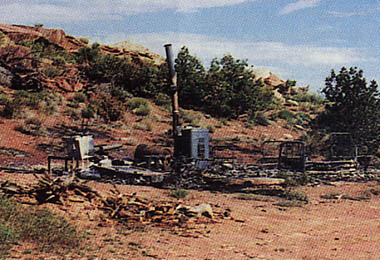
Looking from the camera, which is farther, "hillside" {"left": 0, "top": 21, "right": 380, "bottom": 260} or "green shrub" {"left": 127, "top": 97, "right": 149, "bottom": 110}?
"green shrub" {"left": 127, "top": 97, "right": 149, "bottom": 110}

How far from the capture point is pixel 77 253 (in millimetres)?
5656

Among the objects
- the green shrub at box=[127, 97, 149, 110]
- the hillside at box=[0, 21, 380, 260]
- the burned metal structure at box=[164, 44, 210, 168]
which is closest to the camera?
the hillside at box=[0, 21, 380, 260]

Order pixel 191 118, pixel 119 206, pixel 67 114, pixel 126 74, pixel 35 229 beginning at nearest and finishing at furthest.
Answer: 1. pixel 35 229
2. pixel 119 206
3. pixel 67 114
4. pixel 191 118
5. pixel 126 74

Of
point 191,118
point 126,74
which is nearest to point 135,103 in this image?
point 191,118

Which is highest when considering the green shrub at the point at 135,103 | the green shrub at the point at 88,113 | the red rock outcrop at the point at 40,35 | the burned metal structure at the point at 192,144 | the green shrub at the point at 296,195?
the red rock outcrop at the point at 40,35

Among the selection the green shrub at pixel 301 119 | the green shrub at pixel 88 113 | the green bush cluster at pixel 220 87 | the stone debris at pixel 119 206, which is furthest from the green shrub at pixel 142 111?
the stone debris at pixel 119 206

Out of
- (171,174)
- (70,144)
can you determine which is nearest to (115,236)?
(171,174)

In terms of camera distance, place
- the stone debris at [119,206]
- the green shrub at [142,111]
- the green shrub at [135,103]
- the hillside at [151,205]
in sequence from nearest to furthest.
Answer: the hillside at [151,205]
the stone debris at [119,206]
the green shrub at [142,111]
the green shrub at [135,103]

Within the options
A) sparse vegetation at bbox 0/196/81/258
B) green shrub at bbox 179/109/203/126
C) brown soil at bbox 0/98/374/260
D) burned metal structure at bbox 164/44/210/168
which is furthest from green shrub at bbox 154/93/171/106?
sparse vegetation at bbox 0/196/81/258

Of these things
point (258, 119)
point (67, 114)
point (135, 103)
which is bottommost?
point (258, 119)

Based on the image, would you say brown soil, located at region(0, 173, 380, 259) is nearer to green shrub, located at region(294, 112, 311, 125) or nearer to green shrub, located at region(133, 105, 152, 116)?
green shrub, located at region(133, 105, 152, 116)

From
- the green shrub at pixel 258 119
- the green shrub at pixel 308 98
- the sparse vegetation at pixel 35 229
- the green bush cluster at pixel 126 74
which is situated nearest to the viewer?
the sparse vegetation at pixel 35 229

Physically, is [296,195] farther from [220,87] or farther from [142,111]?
[220,87]

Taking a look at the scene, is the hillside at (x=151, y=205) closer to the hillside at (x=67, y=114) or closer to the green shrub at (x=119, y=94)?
the hillside at (x=67, y=114)
